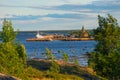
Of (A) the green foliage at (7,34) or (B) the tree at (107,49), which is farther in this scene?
(B) the tree at (107,49)

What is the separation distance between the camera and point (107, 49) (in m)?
53.2

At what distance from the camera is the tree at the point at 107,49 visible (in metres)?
48.6

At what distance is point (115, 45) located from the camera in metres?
53.4

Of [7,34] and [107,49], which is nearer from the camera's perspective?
[7,34]

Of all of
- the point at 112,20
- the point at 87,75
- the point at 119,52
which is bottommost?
the point at 87,75

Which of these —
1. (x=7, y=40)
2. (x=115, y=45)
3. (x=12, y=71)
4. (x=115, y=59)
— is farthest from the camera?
(x=115, y=45)

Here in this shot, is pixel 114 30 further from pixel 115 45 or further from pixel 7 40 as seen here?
pixel 7 40

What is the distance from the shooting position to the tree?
48.6 metres

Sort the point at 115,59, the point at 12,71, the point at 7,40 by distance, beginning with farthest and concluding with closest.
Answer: the point at 115,59
the point at 7,40
the point at 12,71

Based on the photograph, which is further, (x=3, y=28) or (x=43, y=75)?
(x=43, y=75)

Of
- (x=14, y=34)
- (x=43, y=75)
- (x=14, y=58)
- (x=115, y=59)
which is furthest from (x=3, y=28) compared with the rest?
(x=115, y=59)

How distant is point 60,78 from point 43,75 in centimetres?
217

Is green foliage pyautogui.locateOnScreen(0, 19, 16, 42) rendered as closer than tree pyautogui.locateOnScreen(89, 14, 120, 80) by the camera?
Yes

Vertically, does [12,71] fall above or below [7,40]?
below
